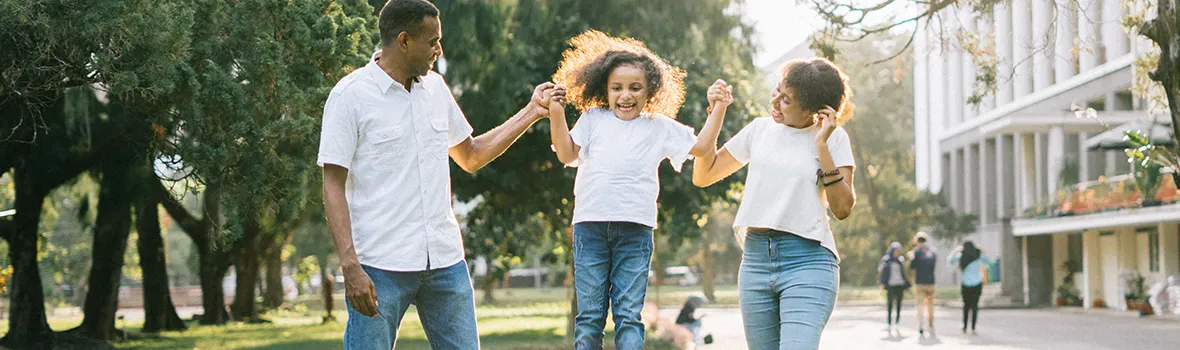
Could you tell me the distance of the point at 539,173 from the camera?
21562 millimetres

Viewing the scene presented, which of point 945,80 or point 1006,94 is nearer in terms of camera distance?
point 1006,94

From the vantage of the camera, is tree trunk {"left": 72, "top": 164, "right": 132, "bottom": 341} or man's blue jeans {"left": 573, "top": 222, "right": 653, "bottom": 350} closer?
man's blue jeans {"left": 573, "top": 222, "right": 653, "bottom": 350}

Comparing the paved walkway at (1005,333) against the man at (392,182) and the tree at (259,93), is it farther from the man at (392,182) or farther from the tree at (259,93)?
the man at (392,182)

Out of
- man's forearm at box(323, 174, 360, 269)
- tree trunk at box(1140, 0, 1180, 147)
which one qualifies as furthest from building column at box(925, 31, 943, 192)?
man's forearm at box(323, 174, 360, 269)

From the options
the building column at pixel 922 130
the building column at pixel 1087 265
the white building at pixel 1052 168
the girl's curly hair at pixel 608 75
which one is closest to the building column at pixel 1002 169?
the white building at pixel 1052 168

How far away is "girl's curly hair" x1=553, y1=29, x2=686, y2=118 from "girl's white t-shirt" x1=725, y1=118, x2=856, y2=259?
80 centimetres

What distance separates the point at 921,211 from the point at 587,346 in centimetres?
4970

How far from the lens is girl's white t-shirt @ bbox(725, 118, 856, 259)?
545cm

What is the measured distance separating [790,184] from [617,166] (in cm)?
86

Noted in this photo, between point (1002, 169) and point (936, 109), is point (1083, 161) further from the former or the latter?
point (936, 109)

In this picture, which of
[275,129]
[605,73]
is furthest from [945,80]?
[605,73]

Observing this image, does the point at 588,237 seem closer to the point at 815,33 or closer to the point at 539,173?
the point at 815,33

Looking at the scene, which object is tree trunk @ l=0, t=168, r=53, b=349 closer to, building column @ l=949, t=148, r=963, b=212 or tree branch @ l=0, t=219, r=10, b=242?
tree branch @ l=0, t=219, r=10, b=242

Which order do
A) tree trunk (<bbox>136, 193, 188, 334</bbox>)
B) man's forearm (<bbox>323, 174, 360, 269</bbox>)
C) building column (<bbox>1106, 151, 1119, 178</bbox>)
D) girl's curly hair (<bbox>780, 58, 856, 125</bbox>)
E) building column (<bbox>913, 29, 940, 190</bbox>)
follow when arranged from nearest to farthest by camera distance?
man's forearm (<bbox>323, 174, 360, 269</bbox>) < girl's curly hair (<bbox>780, 58, 856, 125</bbox>) < tree trunk (<bbox>136, 193, 188, 334</bbox>) < building column (<bbox>1106, 151, 1119, 178</bbox>) < building column (<bbox>913, 29, 940, 190</bbox>)
